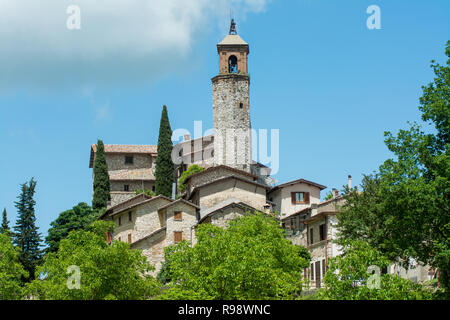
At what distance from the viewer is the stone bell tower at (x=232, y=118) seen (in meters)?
85.1

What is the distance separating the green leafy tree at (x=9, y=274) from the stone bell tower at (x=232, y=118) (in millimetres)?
33760

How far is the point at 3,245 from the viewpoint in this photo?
54406 mm

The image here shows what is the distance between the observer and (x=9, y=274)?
51.1 m

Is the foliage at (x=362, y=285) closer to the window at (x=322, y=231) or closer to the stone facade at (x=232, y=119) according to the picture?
the window at (x=322, y=231)

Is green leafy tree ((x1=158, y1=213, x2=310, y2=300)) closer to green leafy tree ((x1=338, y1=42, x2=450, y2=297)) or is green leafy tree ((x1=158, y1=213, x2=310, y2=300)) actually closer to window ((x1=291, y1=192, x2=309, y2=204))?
green leafy tree ((x1=338, y1=42, x2=450, y2=297))

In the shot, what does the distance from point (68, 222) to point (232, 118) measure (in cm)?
2266

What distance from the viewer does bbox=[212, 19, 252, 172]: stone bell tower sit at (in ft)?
279

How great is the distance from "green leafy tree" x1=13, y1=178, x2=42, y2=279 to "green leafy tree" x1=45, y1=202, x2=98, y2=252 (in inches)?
53.6

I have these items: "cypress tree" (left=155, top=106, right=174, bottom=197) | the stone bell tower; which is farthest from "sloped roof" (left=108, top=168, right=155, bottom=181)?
the stone bell tower

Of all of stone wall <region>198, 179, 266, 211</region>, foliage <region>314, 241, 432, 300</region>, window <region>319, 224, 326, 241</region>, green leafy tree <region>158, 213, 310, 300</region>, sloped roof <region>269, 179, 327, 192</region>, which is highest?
sloped roof <region>269, 179, 327, 192</region>

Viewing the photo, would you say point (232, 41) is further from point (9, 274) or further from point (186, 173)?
point (9, 274)

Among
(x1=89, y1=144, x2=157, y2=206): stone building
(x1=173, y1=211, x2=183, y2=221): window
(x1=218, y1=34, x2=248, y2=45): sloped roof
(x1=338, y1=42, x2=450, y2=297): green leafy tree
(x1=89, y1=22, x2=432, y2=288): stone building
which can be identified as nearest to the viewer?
(x1=338, y1=42, x2=450, y2=297): green leafy tree

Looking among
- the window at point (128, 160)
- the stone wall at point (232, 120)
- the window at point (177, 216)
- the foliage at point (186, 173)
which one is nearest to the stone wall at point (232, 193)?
the window at point (177, 216)
